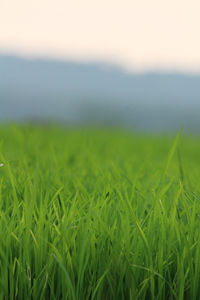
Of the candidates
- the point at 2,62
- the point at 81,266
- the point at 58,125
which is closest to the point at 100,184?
the point at 81,266

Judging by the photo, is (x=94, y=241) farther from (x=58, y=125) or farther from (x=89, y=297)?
(x=58, y=125)

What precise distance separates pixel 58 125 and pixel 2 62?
195249 millimetres

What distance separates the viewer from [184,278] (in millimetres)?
1032

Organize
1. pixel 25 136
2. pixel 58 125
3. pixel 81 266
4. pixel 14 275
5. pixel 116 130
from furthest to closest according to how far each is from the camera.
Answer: pixel 116 130
pixel 58 125
pixel 25 136
pixel 14 275
pixel 81 266

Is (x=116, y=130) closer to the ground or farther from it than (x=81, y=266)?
closer to the ground

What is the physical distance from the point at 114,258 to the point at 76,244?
0.16 metres

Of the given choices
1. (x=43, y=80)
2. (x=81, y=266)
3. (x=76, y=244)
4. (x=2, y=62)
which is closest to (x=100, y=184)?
(x=76, y=244)

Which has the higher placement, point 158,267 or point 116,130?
point 158,267

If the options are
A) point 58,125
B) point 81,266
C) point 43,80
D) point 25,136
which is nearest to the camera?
point 81,266

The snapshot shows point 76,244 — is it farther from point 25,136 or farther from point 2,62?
point 2,62

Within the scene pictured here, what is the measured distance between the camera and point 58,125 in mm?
5734

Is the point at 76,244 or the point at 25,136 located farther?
the point at 25,136

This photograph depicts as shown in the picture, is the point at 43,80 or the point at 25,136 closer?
the point at 25,136

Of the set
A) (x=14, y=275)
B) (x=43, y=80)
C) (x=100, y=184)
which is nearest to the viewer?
(x=14, y=275)
